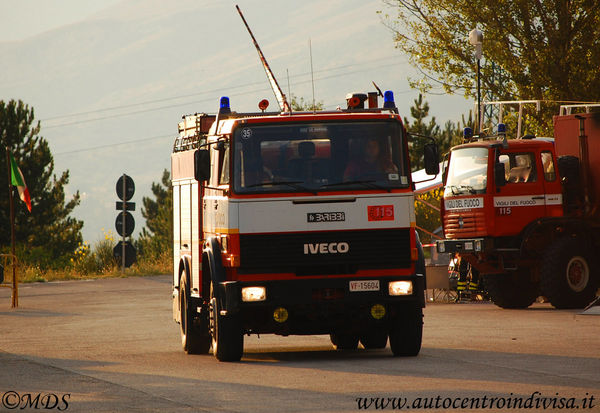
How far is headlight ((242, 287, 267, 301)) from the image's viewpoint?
47.3 feet

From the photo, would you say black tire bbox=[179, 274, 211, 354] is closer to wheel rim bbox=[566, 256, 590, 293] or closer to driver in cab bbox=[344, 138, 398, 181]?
driver in cab bbox=[344, 138, 398, 181]

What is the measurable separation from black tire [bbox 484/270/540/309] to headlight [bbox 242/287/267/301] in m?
11.4

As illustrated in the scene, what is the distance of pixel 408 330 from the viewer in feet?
49.9

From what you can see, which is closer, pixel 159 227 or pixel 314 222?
pixel 314 222

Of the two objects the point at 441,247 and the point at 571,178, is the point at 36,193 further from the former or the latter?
the point at 571,178

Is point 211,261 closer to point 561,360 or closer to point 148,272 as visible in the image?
point 561,360

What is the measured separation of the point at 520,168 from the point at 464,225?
1.56 m

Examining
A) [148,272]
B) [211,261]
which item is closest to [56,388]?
[211,261]

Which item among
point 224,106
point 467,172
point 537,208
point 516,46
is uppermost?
point 516,46

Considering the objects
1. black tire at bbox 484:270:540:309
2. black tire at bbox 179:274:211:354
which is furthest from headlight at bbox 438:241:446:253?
black tire at bbox 179:274:211:354

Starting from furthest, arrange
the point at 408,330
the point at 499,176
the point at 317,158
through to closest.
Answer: the point at 499,176
the point at 408,330
the point at 317,158

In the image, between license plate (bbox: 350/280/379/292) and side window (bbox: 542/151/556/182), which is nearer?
license plate (bbox: 350/280/379/292)

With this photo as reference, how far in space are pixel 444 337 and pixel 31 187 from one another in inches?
1529

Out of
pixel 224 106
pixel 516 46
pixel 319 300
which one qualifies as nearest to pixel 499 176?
pixel 224 106
